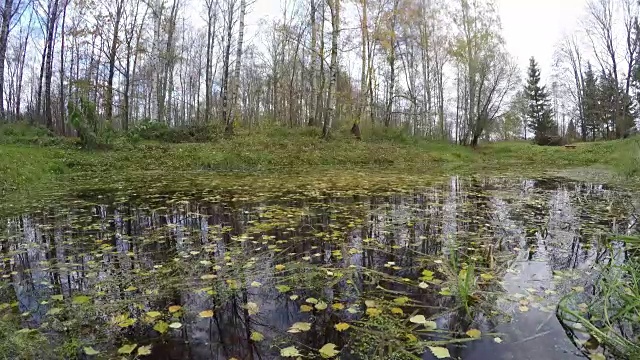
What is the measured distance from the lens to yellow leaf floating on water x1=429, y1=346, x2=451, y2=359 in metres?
2.04

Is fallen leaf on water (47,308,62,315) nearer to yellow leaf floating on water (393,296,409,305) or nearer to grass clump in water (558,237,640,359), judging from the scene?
yellow leaf floating on water (393,296,409,305)

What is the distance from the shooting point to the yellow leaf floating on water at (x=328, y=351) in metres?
2.04

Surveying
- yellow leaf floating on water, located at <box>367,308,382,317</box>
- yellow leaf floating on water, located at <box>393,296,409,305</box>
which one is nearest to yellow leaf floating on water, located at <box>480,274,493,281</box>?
yellow leaf floating on water, located at <box>393,296,409,305</box>

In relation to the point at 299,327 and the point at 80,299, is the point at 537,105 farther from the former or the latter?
the point at 80,299

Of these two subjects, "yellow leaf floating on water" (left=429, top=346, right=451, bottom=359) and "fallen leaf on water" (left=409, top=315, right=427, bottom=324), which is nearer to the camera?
"yellow leaf floating on water" (left=429, top=346, right=451, bottom=359)

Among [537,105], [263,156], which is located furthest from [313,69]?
[537,105]

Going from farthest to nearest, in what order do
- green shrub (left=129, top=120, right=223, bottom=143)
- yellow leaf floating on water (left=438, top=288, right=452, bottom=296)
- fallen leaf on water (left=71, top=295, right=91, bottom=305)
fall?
green shrub (left=129, top=120, right=223, bottom=143), yellow leaf floating on water (left=438, top=288, right=452, bottom=296), fallen leaf on water (left=71, top=295, right=91, bottom=305)

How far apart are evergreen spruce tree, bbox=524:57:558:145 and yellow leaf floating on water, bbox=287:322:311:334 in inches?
1515

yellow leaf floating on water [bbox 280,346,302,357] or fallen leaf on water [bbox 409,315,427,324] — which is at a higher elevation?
fallen leaf on water [bbox 409,315,427,324]

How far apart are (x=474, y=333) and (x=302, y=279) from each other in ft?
4.73

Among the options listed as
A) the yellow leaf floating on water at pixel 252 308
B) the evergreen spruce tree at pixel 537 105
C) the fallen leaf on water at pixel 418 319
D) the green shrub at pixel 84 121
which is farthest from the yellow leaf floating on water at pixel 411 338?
the evergreen spruce tree at pixel 537 105

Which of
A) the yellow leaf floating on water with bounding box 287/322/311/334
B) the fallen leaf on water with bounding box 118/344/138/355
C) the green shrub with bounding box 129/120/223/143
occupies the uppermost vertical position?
the green shrub with bounding box 129/120/223/143

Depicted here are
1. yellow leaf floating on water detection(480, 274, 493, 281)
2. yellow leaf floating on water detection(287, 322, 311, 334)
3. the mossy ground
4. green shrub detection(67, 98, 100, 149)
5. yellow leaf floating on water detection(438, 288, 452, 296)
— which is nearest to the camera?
yellow leaf floating on water detection(287, 322, 311, 334)

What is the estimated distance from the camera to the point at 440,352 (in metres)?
2.07
